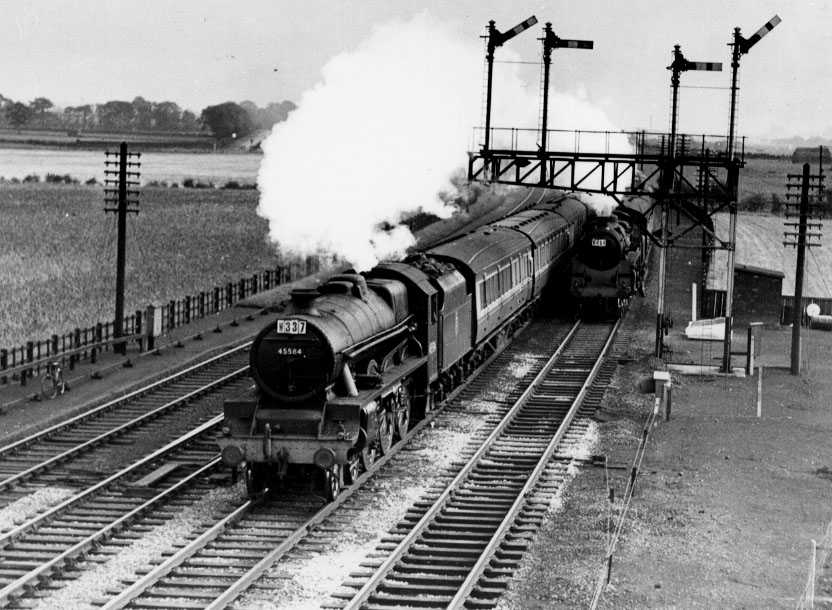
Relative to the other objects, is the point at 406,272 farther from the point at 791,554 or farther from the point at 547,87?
the point at 547,87

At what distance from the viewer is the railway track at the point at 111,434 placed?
17281mm

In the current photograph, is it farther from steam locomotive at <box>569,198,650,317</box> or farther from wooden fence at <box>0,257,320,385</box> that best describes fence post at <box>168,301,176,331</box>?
steam locomotive at <box>569,198,650,317</box>

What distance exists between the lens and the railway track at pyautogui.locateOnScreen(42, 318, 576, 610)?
40.1 feet

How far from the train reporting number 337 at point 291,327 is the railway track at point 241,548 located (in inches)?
94.5

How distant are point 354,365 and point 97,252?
37.9m

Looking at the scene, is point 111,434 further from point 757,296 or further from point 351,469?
point 757,296

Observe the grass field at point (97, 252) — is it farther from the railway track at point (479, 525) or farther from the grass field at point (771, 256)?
the grass field at point (771, 256)

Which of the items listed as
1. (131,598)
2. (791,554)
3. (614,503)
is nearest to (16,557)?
(131,598)

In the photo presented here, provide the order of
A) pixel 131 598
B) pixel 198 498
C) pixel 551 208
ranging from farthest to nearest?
pixel 551 208 → pixel 198 498 → pixel 131 598

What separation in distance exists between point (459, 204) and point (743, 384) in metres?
48.3

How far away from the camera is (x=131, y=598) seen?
12.0m

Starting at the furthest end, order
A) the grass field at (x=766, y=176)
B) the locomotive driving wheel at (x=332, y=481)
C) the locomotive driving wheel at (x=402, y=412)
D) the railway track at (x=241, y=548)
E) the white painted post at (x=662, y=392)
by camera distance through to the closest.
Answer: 1. the grass field at (x=766, y=176)
2. the white painted post at (x=662, y=392)
3. the locomotive driving wheel at (x=402, y=412)
4. the locomotive driving wheel at (x=332, y=481)
5. the railway track at (x=241, y=548)

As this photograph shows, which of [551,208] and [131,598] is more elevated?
[551,208]

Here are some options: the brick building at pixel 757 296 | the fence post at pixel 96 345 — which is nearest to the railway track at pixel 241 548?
the fence post at pixel 96 345
